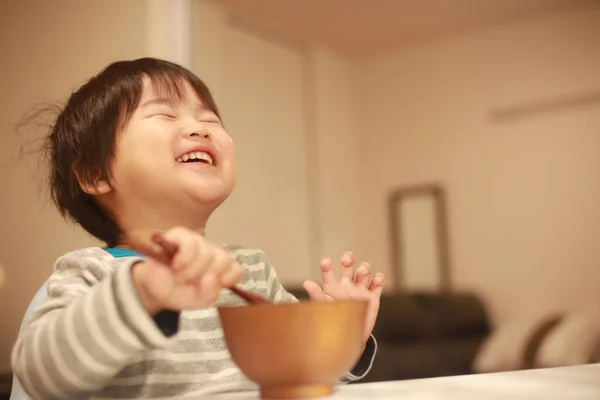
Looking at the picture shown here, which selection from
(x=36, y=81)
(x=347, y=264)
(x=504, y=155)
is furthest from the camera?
(x=504, y=155)

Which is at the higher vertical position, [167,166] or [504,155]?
[504,155]

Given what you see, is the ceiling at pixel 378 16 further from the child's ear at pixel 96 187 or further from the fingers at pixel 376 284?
the fingers at pixel 376 284

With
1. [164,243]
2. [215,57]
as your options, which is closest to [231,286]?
[164,243]

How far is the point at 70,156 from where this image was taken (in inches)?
40.1

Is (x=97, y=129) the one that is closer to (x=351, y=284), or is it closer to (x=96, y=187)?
(x=96, y=187)

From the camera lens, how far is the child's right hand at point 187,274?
Answer: 56cm

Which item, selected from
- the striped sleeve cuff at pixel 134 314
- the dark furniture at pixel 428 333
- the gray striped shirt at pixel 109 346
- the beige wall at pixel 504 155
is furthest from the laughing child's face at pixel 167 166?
the beige wall at pixel 504 155

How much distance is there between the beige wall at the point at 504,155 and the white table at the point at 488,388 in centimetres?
351

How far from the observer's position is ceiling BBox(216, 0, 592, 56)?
3762 millimetres

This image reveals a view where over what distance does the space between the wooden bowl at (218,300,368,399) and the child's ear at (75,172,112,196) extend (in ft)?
1.61

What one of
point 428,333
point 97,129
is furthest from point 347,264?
point 428,333

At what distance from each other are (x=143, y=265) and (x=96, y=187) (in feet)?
1.43

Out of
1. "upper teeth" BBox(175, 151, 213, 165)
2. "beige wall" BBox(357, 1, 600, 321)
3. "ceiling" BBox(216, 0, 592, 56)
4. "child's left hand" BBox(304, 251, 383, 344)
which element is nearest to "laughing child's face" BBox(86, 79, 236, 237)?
"upper teeth" BBox(175, 151, 213, 165)

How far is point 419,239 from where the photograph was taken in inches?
175
